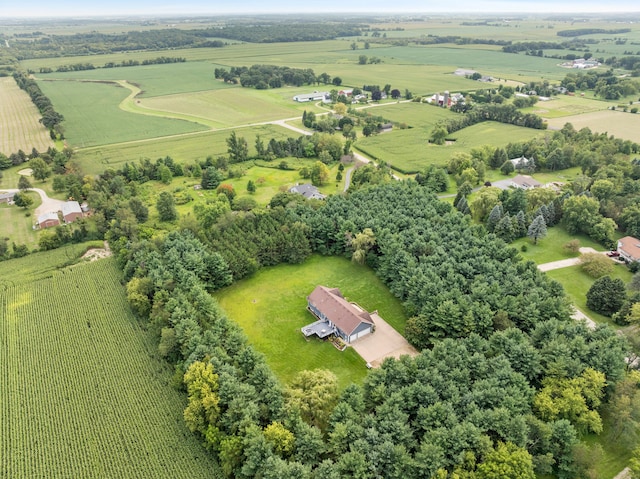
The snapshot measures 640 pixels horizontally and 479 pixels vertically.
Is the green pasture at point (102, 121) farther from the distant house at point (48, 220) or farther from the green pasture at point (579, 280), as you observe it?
the green pasture at point (579, 280)

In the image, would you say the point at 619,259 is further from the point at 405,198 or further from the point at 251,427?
the point at 251,427

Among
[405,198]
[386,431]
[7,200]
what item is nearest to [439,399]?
[386,431]

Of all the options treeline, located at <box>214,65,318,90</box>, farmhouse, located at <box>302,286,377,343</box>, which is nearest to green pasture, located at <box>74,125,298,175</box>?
treeline, located at <box>214,65,318,90</box>

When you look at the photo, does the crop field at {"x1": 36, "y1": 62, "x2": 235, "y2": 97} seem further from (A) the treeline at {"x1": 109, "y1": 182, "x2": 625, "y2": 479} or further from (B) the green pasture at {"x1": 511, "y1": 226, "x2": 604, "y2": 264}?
(B) the green pasture at {"x1": 511, "y1": 226, "x2": 604, "y2": 264}

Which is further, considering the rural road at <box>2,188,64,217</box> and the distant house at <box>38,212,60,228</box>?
the rural road at <box>2,188,64,217</box>

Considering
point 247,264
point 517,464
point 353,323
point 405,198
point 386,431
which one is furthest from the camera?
point 405,198

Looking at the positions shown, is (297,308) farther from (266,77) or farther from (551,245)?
(266,77)

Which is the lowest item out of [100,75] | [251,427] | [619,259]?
[619,259]
